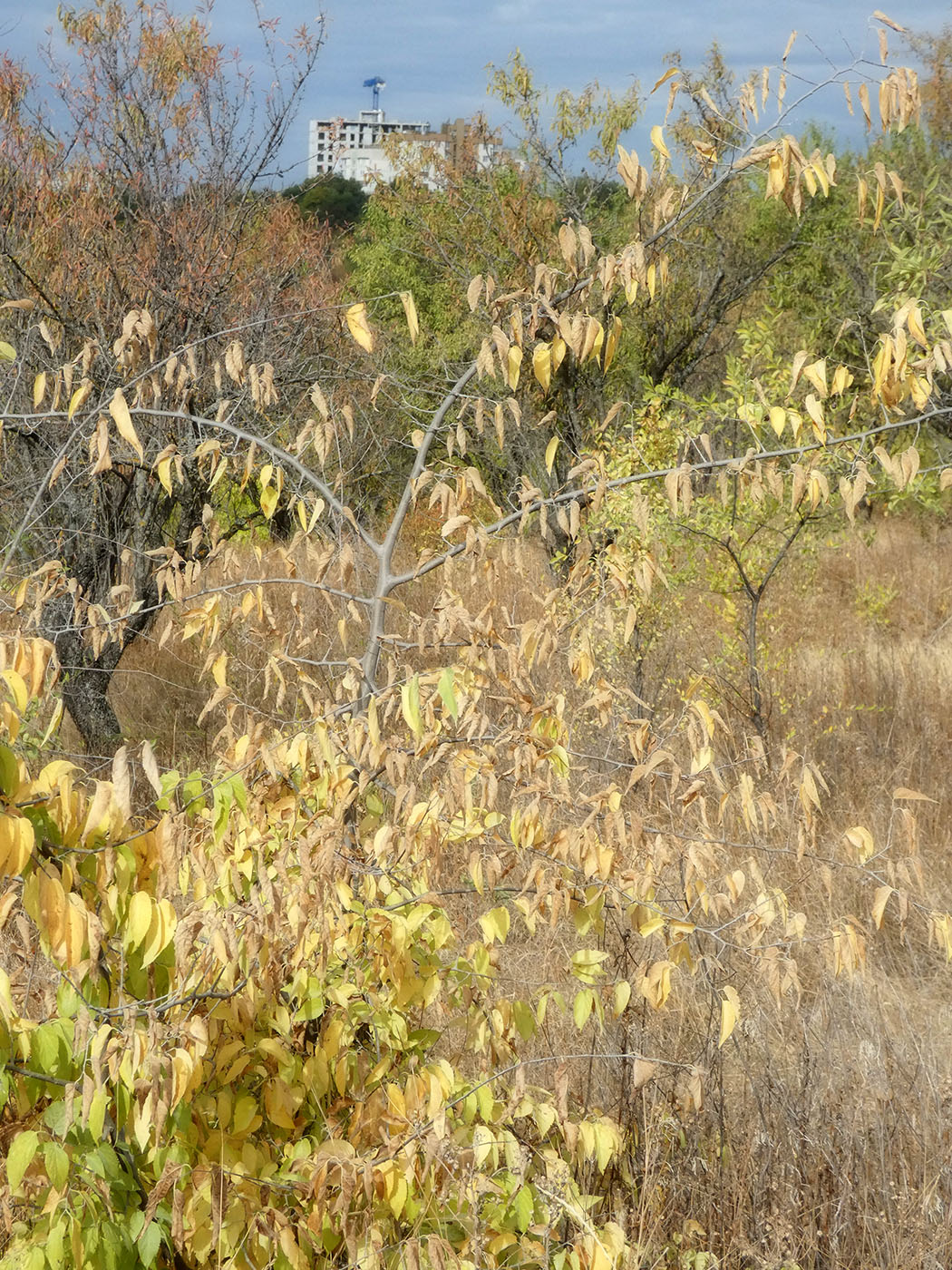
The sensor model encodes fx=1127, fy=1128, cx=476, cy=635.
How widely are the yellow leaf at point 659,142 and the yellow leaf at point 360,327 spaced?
0.64 metres

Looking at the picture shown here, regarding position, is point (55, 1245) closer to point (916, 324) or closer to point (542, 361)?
point (542, 361)

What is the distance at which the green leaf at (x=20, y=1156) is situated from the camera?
1.44 meters

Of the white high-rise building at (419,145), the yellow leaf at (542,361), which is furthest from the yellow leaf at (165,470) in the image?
the white high-rise building at (419,145)

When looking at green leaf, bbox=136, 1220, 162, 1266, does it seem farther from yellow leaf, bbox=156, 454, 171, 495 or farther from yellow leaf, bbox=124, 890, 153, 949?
yellow leaf, bbox=156, 454, 171, 495

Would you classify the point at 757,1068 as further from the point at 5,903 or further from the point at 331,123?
the point at 331,123

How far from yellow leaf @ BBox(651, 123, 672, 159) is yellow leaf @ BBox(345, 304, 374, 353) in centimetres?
64

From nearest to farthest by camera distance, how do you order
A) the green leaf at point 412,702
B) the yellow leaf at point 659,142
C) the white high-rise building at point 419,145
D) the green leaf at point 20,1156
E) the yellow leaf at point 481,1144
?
1. the green leaf at point 20,1156
2. the green leaf at point 412,702
3. the yellow leaf at point 481,1144
4. the yellow leaf at point 659,142
5. the white high-rise building at point 419,145

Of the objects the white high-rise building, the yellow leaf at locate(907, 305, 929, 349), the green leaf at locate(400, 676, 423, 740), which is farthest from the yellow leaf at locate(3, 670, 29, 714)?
the white high-rise building

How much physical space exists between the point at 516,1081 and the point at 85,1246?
27.8 inches

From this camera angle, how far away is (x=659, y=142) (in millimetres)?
2141

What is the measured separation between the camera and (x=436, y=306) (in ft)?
50.0

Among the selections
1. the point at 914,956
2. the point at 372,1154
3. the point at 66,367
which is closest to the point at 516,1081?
the point at 372,1154

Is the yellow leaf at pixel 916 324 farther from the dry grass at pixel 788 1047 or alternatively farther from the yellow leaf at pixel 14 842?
the yellow leaf at pixel 14 842

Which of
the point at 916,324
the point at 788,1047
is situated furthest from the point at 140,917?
the point at 788,1047
